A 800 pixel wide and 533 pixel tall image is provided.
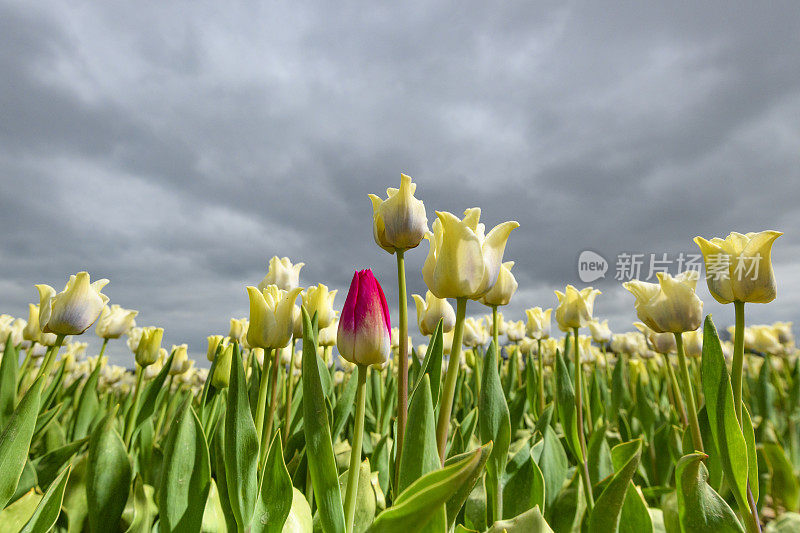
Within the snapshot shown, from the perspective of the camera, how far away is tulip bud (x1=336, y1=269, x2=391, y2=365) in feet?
3.41

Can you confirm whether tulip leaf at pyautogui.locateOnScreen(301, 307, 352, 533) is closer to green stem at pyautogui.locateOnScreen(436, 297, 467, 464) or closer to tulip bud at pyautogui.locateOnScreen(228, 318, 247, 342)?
green stem at pyautogui.locateOnScreen(436, 297, 467, 464)

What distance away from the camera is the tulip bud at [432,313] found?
5.91 ft

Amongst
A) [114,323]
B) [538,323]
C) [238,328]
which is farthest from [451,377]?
[538,323]

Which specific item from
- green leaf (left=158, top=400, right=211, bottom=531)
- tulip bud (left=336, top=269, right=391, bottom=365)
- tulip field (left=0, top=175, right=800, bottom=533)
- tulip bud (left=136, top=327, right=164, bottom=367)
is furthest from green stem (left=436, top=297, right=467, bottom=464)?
tulip bud (left=136, top=327, right=164, bottom=367)

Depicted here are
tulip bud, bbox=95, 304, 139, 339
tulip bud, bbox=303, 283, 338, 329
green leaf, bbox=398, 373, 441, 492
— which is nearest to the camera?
green leaf, bbox=398, 373, 441, 492

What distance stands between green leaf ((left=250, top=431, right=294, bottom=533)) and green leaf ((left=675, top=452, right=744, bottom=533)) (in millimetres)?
1022

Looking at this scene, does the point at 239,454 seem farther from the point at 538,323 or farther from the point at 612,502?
the point at 538,323

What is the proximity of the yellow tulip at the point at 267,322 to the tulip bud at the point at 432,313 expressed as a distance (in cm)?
68

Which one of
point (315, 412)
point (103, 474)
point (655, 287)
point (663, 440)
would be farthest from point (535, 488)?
point (663, 440)

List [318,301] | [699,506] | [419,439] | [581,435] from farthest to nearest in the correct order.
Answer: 1. [581,435]
2. [318,301]
3. [699,506]
4. [419,439]

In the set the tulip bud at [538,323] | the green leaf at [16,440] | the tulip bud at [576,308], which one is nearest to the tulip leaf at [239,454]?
the green leaf at [16,440]

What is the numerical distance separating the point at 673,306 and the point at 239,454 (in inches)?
52.9

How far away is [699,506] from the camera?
121 cm

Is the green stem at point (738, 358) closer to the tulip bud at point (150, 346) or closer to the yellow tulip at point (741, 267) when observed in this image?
the yellow tulip at point (741, 267)
